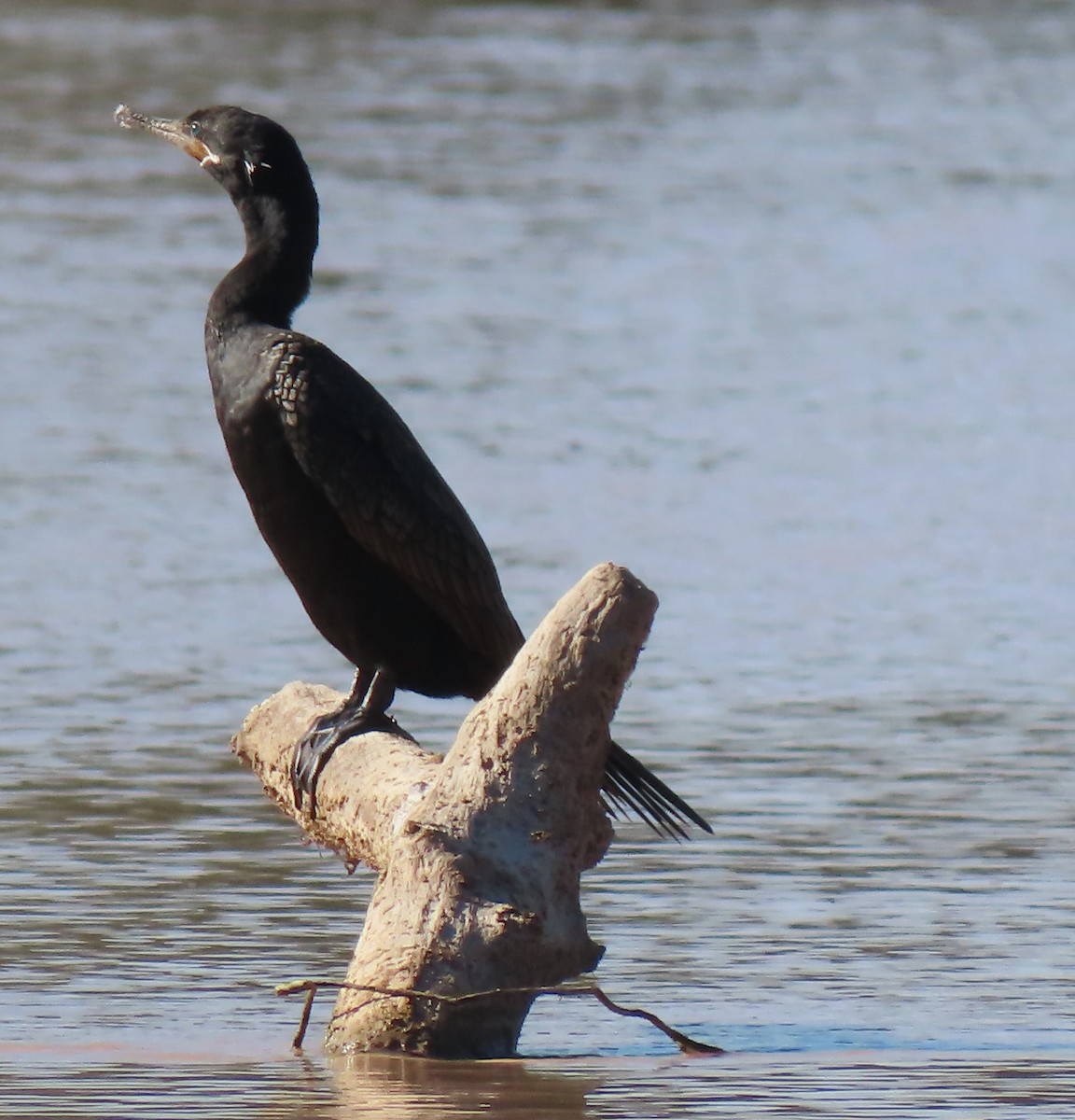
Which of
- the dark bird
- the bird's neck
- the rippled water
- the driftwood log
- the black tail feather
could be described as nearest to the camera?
the driftwood log

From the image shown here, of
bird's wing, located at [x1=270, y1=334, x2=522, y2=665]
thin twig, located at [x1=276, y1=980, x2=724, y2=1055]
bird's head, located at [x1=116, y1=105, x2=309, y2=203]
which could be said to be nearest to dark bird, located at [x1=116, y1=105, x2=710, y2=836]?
bird's wing, located at [x1=270, y1=334, x2=522, y2=665]

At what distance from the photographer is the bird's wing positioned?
6.46m

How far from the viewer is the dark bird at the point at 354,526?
254 inches

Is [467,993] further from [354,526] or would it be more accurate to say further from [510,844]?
[354,526]

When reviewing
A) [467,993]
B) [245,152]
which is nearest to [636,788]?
[467,993]

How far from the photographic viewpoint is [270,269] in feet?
22.5

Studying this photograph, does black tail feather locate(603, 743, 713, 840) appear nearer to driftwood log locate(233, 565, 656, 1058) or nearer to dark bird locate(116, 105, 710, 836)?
dark bird locate(116, 105, 710, 836)

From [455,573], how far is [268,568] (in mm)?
4512

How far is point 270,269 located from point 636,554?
435 cm

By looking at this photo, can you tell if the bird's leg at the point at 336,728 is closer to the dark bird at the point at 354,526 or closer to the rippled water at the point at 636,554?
the dark bird at the point at 354,526

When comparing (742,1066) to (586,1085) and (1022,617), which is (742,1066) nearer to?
(586,1085)

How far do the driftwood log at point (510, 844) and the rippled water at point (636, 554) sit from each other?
0.57 feet

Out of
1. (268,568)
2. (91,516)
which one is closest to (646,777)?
(268,568)

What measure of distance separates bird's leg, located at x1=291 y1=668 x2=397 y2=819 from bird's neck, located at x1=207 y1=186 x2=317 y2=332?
90 cm
